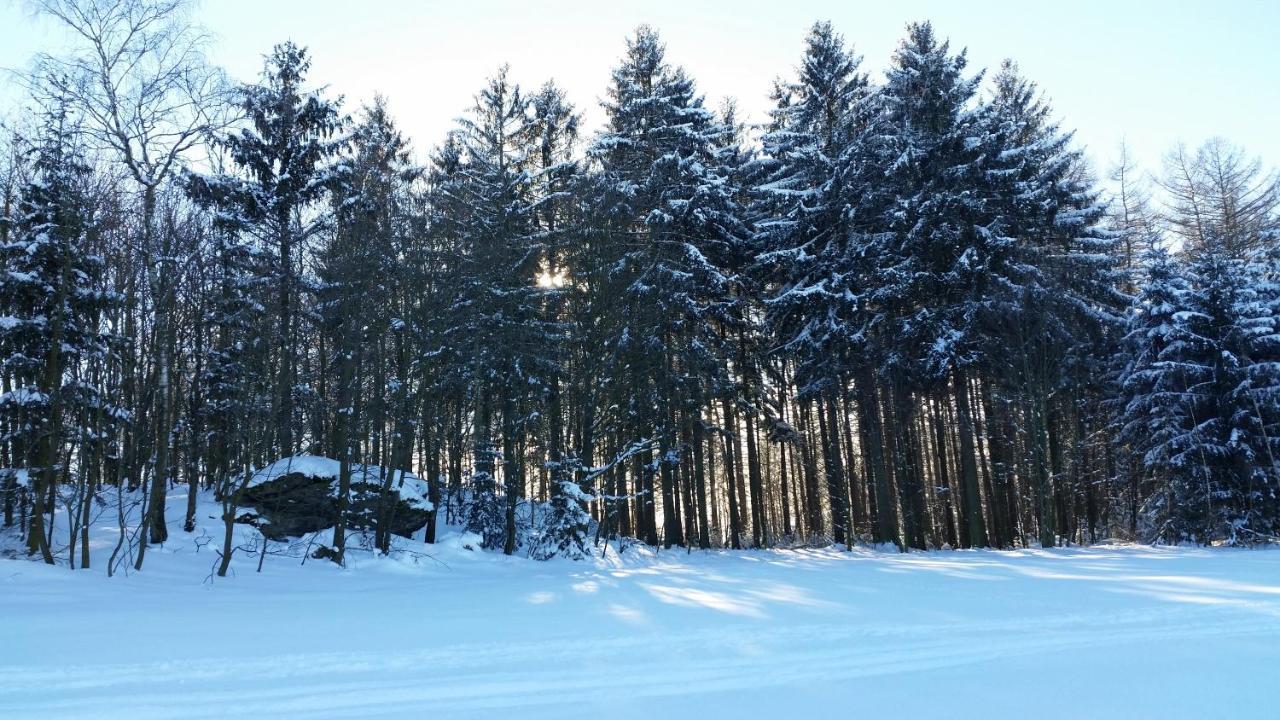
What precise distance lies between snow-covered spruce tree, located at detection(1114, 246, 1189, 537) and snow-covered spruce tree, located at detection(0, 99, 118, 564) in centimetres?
2169

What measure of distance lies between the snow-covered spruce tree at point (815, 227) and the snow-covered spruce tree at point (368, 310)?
9502 mm

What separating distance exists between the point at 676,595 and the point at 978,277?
12917 millimetres

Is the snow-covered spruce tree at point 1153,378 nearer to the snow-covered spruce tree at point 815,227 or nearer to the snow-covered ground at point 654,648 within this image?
the snow-covered spruce tree at point 815,227

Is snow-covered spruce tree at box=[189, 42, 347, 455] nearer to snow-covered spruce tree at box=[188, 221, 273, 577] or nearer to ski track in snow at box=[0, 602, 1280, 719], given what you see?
snow-covered spruce tree at box=[188, 221, 273, 577]

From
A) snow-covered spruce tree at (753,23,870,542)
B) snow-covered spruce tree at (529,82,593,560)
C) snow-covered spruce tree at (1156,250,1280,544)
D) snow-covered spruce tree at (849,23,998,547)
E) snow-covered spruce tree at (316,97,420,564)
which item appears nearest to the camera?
snow-covered spruce tree at (316,97,420,564)

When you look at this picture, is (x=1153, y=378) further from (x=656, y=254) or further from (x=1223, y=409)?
(x=656, y=254)

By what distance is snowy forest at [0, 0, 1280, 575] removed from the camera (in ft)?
35.7

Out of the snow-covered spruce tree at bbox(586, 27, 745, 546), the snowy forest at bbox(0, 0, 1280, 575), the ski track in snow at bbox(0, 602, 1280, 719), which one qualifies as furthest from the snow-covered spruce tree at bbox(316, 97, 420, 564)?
the ski track in snow at bbox(0, 602, 1280, 719)

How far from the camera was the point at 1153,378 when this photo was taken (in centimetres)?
1714

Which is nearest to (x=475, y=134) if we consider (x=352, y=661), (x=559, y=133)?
(x=559, y=133)

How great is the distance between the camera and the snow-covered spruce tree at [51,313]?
10.2 m

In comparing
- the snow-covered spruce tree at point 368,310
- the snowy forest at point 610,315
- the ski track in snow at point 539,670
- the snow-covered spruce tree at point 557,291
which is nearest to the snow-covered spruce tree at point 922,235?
the snowy forest at point 610,315

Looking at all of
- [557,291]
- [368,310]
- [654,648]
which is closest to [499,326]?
[557,291]

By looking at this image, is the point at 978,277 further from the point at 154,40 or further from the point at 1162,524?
the point at 154,40
